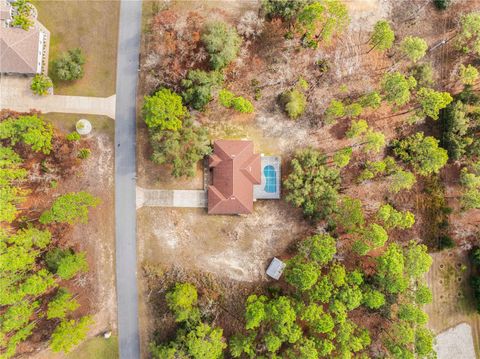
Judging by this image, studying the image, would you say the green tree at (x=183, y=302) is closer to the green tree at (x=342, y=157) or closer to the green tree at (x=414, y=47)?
the green tree at (x=342, y=157)

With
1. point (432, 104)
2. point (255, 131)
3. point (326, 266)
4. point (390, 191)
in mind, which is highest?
point (432, 104)

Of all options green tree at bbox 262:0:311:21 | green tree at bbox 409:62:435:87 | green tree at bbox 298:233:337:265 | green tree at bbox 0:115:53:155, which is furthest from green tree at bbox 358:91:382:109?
green tree at bbox 0:115:53:155

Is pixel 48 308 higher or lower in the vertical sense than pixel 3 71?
lower

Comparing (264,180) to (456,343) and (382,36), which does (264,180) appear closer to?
(382,36)

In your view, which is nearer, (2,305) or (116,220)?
(2,305)

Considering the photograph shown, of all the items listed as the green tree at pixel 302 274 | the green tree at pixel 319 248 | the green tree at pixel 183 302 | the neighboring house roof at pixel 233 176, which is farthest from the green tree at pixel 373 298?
the green tree at pixel 183 302

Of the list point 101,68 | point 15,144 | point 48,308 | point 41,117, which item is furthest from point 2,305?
point 101,68

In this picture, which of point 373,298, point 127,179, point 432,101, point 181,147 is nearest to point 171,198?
point 127,179

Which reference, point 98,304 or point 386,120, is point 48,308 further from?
point 386,120
